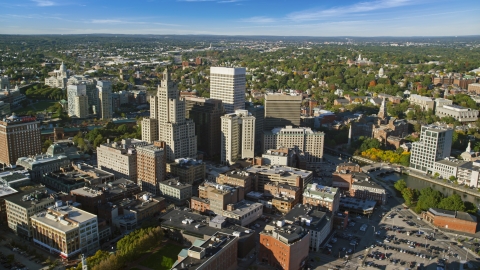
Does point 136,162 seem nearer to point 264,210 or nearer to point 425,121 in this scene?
point 264,210

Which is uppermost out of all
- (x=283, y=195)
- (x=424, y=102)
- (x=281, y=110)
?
(x=281, y=110)

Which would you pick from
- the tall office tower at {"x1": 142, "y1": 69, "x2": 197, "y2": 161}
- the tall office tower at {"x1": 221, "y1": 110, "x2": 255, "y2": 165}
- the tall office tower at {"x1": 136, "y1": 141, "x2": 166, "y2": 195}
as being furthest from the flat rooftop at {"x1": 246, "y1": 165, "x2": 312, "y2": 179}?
the tall office tower at {"x1": 136, "y1": 141, "x2": 166, "y2": 195}

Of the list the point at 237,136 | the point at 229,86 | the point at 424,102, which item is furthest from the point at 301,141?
the point at 424,102

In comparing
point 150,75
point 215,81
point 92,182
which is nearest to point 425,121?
point 215,81

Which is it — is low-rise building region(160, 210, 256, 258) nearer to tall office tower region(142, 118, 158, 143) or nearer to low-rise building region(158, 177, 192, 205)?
low-rise building region(158, 177, 192, 205)

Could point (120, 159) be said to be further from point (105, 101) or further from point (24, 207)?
point (105, 101)

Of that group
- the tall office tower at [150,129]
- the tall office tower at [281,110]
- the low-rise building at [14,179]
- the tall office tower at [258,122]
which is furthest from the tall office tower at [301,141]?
the low-rise building at [14,179]
